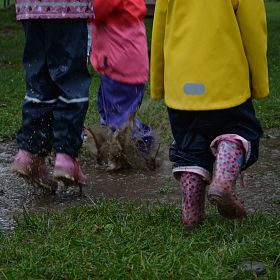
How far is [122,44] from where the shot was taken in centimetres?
491

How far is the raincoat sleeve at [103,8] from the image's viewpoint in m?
4.65

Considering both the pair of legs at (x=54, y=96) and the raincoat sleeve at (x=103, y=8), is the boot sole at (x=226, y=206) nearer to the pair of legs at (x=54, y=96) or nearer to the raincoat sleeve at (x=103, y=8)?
the pair of legs at (x=54, y=96)

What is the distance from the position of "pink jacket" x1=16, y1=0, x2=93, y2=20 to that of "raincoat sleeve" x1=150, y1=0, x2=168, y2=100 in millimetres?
598

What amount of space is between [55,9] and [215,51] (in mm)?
1063

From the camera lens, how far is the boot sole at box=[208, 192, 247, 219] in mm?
3193

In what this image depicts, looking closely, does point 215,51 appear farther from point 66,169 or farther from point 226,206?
point 66,169

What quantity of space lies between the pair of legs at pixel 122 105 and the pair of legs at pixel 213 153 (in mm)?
1490

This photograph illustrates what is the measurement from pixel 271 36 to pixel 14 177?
11.1 m

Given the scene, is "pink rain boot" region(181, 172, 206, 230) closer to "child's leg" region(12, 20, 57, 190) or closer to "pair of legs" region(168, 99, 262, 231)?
"pair of legs" region(168, 99, 262, 231)

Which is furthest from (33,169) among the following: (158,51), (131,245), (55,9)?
(131,245)

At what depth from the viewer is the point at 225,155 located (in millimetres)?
3248

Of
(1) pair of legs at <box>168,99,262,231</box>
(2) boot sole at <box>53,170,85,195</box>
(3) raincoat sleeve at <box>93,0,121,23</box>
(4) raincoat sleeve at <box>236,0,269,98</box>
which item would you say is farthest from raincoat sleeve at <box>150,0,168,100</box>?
(3) raincoat sleeve at <box>93,0,121,23</box>

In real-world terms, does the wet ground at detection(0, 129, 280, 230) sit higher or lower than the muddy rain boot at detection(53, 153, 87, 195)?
lower

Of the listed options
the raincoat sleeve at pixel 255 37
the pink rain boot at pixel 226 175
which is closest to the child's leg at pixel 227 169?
the pink rain boot at pixel 226 175
